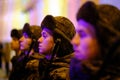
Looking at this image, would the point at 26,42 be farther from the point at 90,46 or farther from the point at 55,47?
the point at 90,46

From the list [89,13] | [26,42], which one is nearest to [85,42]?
[89,13]

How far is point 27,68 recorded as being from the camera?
2.61m

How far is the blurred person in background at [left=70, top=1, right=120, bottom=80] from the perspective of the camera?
145 cm

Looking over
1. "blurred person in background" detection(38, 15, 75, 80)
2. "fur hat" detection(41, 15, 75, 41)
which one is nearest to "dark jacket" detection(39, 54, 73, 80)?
"blurred person in background" detection(38, 15, 75, 80)

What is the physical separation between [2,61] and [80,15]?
6.27 m

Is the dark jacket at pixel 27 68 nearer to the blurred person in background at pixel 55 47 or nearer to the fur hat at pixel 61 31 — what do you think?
the blurred person in background at pixel 55 47

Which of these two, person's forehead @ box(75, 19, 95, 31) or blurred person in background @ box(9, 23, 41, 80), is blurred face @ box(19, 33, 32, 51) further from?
person's forehead @ box(75, 19, 95, 31)

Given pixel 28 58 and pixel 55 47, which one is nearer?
pixel 55 47

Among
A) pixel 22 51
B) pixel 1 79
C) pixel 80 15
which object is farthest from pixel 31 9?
pixel 80 15

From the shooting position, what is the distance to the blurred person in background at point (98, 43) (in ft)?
4.76

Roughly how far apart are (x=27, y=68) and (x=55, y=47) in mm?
550

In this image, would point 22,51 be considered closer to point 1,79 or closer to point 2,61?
point 1,79

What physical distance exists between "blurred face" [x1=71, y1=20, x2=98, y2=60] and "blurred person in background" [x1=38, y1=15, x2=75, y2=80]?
0.60 m

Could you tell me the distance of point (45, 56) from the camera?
230 centimetres
